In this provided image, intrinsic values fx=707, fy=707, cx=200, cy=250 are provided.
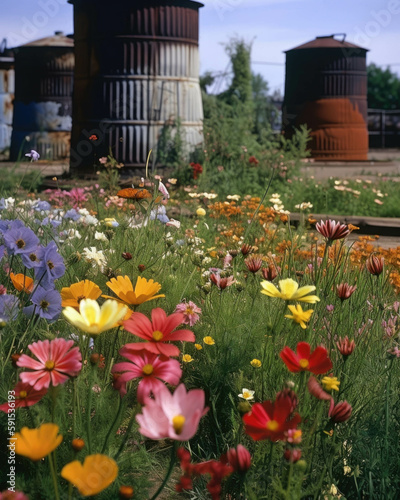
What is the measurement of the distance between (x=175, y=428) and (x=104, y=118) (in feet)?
26.6

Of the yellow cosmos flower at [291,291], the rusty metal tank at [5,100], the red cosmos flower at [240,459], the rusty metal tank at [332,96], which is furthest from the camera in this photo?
the rusty metal tank at [5,100]

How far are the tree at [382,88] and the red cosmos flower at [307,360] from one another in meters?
35.5

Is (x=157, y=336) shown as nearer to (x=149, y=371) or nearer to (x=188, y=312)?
(x=149, y=371)

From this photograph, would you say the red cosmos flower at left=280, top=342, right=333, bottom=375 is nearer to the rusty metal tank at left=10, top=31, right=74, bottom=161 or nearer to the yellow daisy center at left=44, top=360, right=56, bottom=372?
the yellow daisy center at left=44, top=360, right=56, bottom=372

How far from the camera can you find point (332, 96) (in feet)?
48.4

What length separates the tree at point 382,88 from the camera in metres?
35.4

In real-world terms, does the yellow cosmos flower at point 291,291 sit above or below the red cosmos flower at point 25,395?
above

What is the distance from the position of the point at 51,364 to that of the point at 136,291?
0.36 meters

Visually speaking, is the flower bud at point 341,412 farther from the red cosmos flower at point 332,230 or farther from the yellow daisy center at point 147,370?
the red cosmos flower at point 332,230

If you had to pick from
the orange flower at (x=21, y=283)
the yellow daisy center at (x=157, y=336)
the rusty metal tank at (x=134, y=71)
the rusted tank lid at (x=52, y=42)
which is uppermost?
the rusted tank lid at (x=52, y=42)

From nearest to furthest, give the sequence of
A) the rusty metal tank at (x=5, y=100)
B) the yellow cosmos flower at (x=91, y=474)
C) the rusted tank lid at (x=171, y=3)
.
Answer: the yellow cosmos flower at (x=91, y=474) → the rusted tank lid at (x=171, y=3) → the rusty metal tank at (x=5, y=100)

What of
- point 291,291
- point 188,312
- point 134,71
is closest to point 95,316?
point 291,291

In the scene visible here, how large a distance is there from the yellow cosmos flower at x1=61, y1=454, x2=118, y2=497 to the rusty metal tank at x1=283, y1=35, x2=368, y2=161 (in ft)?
46.0

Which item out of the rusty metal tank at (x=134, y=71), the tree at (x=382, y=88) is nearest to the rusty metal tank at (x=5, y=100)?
the rusty metal tank at (x=134, y=71)
